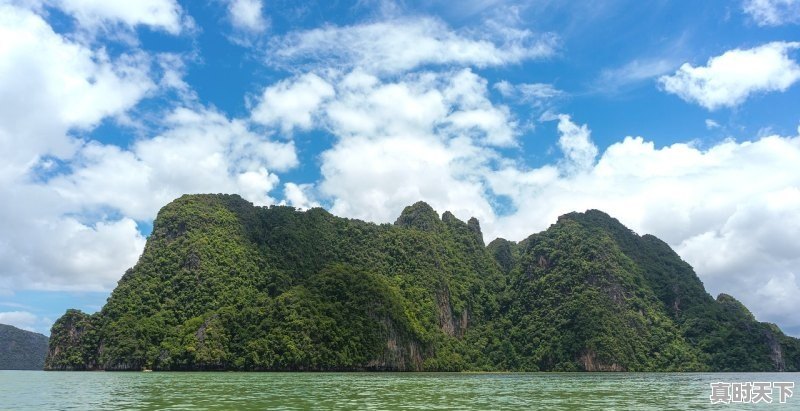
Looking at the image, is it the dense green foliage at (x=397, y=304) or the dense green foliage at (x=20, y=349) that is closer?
the dense green foliage at (x=397, y=304)

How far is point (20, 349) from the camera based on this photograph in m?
169

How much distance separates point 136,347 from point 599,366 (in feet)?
271

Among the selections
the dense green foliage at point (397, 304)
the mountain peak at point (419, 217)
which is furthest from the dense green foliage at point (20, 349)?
the mountain peak at point (419, 217)

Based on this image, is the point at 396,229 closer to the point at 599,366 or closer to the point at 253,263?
the point at 253,263

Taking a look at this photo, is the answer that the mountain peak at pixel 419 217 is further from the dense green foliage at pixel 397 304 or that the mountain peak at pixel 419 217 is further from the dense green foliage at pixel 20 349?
the dense green foliage at pixel 20 349

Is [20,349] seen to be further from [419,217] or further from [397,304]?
[397,304]

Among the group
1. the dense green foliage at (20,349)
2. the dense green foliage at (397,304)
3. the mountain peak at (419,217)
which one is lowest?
the dense green foliage at (20,349)

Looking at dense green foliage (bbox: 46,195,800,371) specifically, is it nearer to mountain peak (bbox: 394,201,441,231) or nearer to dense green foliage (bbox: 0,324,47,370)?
mountain peak (bbox: 394,201,441,231)

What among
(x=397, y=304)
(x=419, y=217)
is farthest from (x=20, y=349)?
(x=397, y=304)

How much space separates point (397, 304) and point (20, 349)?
121698 millimetres

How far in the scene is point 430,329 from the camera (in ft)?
424

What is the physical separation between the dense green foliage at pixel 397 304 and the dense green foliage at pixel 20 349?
80435 millimetres

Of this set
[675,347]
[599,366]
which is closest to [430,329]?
[599,366]

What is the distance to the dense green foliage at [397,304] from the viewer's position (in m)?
96.4
